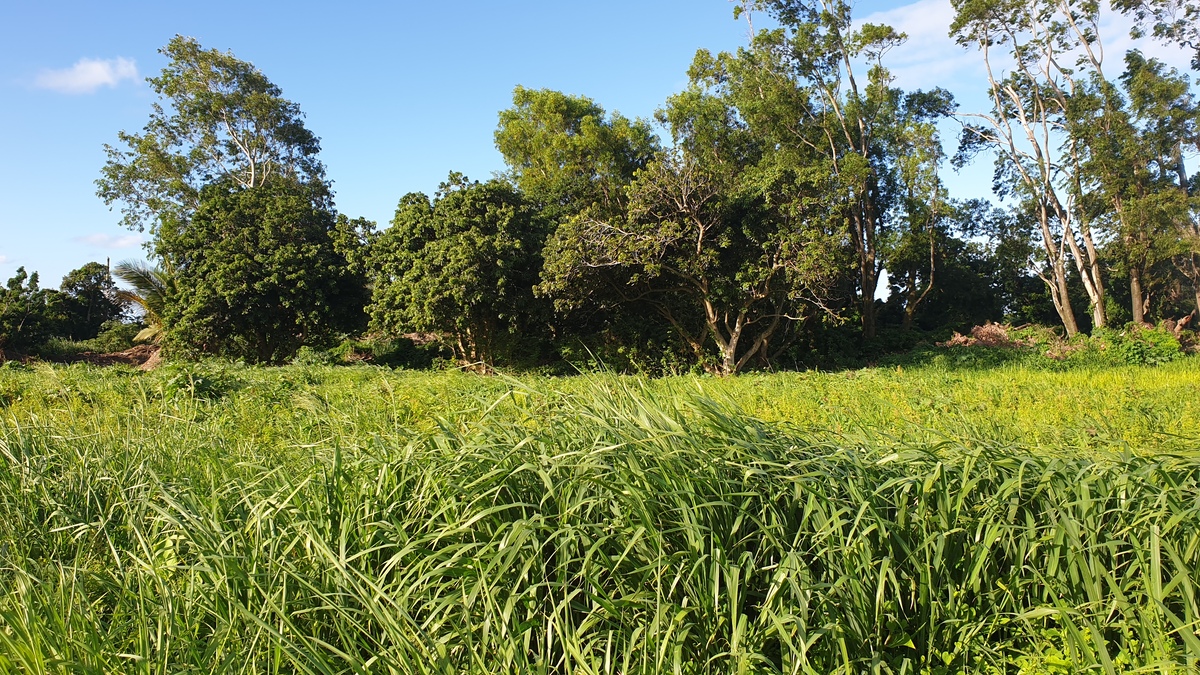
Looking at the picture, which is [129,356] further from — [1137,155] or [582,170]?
[1137,155]

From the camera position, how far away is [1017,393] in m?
8.83

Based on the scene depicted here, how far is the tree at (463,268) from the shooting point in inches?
581

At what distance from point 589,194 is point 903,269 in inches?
408

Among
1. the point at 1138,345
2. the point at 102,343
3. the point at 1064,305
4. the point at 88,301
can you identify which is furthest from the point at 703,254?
the point at 88,301

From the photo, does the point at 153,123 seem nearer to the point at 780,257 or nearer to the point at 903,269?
the point at 780,257

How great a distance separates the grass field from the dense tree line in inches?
360

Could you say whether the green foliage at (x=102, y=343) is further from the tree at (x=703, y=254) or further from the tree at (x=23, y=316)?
the tree at (x=703, y=254)

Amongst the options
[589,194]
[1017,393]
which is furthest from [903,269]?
[1017,393]

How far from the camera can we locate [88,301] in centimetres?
2433

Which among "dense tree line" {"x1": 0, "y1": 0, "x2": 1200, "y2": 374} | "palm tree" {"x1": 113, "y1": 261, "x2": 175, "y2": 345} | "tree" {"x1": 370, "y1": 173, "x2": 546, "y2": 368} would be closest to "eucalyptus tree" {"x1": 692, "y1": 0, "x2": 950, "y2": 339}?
"dense tree line" {"x1": 0, "y1": 0, "x2": 1200, "y2": 374}

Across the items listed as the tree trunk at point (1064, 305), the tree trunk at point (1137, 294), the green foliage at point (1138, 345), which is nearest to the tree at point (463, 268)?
the green foliage at point (1138, 345)

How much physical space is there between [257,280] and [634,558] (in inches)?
623

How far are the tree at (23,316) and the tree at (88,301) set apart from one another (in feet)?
6.49

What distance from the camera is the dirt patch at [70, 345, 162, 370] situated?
20.8 metres
